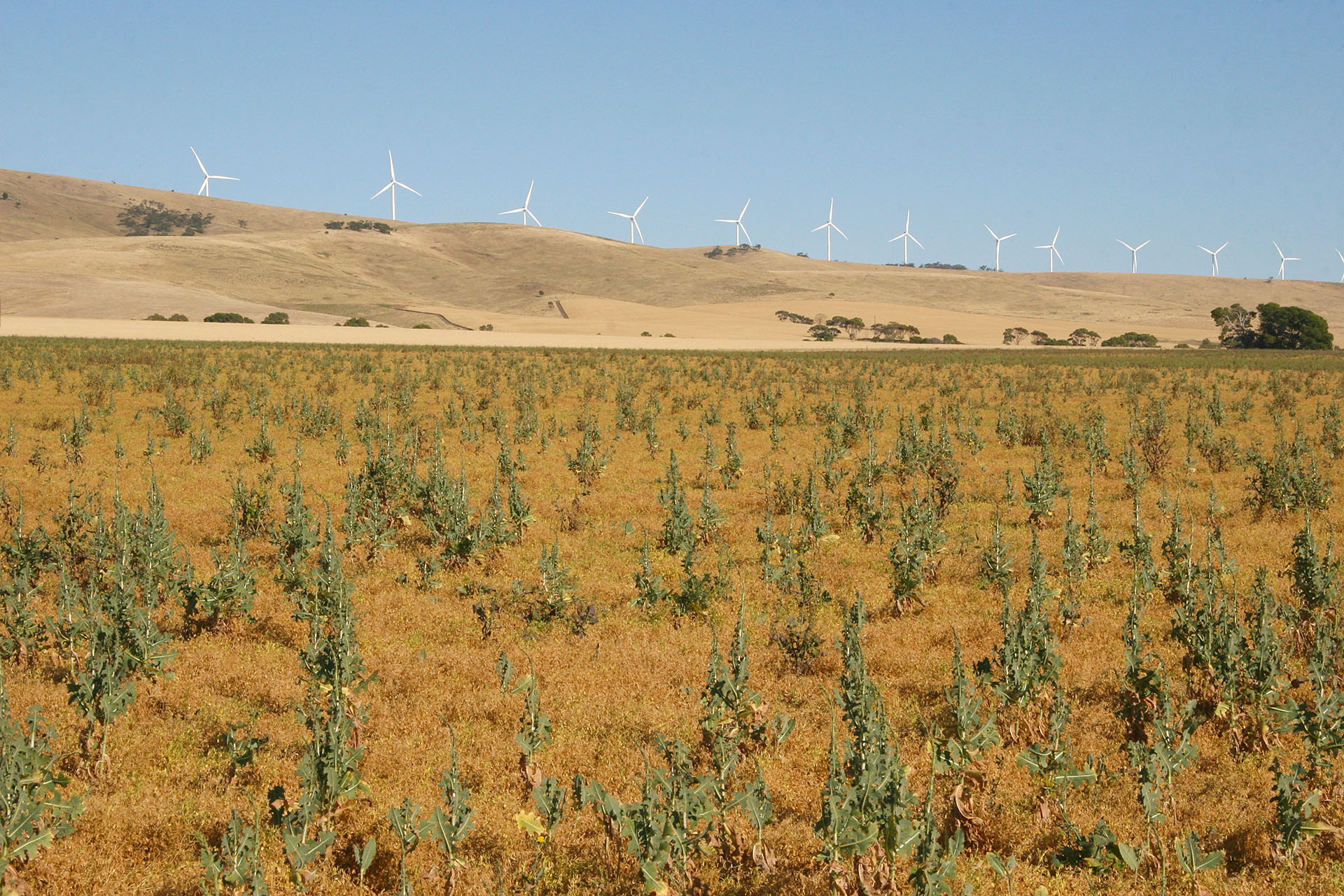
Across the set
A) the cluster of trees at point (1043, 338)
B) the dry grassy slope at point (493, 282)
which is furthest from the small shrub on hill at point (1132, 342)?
the dry grassy slope at point (493, 282)

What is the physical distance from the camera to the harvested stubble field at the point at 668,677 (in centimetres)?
588

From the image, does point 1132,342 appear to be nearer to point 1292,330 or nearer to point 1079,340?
point 1079,340

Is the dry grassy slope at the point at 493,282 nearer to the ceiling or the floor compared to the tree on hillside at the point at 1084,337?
nearer to the ceiling

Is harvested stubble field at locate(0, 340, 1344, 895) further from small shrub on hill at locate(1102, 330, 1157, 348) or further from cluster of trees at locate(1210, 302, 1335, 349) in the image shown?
small shrub on hill at locate(1102, 330, 1157, 348)

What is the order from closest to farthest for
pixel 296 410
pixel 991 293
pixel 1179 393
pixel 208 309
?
pixel 296 410
pixel 1179 393
pixel 208 309
pixel 991 293

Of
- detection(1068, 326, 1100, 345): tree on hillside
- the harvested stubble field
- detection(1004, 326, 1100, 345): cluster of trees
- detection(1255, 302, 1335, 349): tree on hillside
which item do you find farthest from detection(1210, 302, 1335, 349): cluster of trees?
the harvested stubble field

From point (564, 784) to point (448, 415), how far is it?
809 inches

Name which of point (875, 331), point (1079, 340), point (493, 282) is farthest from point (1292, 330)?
point (493, 282)

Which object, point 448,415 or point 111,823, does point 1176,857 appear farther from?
point 448,415

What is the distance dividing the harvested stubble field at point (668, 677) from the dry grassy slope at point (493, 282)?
344 ft

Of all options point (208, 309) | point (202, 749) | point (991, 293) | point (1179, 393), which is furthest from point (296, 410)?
point (991, 293)

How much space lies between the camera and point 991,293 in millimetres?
170500

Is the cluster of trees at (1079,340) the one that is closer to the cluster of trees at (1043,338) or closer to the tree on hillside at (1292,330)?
the cluster of trees at (1043,338)

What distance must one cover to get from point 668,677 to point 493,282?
170 m
